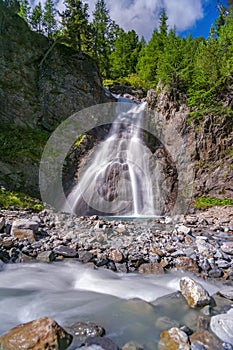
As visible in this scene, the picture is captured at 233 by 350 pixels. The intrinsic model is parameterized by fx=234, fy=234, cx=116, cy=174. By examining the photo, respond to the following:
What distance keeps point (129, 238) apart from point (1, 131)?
10.5 metres

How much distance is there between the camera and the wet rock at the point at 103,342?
246cm

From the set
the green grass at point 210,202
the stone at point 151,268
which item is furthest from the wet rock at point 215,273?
the green grass at point 210,202

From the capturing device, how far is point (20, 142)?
42.8 ft

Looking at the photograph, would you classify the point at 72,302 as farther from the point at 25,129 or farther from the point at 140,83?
the point at 140,83

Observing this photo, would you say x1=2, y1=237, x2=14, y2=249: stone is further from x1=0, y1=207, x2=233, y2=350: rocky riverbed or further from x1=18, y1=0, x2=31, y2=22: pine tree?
x1=18, y1=0, x2=31, y2=22: pine tree

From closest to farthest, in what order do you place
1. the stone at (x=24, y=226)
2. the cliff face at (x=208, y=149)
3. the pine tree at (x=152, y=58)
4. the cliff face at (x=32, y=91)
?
the stone at (x=24, y=226), the cliff face at (x=32, y=91), the cliff face at (x=208, y=149), the pine tree at (x=152, y=58)

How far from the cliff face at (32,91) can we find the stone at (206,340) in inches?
401

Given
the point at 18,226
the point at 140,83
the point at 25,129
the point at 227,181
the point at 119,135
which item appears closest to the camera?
the point at 18,226

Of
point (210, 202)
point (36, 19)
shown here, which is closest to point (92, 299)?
point (210, 202)

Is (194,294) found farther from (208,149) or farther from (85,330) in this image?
(208,149)

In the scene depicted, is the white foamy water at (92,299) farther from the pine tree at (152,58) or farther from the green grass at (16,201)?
the pine tree at (152,58)

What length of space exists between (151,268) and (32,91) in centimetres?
1544

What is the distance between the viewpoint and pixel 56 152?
47.4ft

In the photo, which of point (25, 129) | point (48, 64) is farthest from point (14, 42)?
point (25, 129)
